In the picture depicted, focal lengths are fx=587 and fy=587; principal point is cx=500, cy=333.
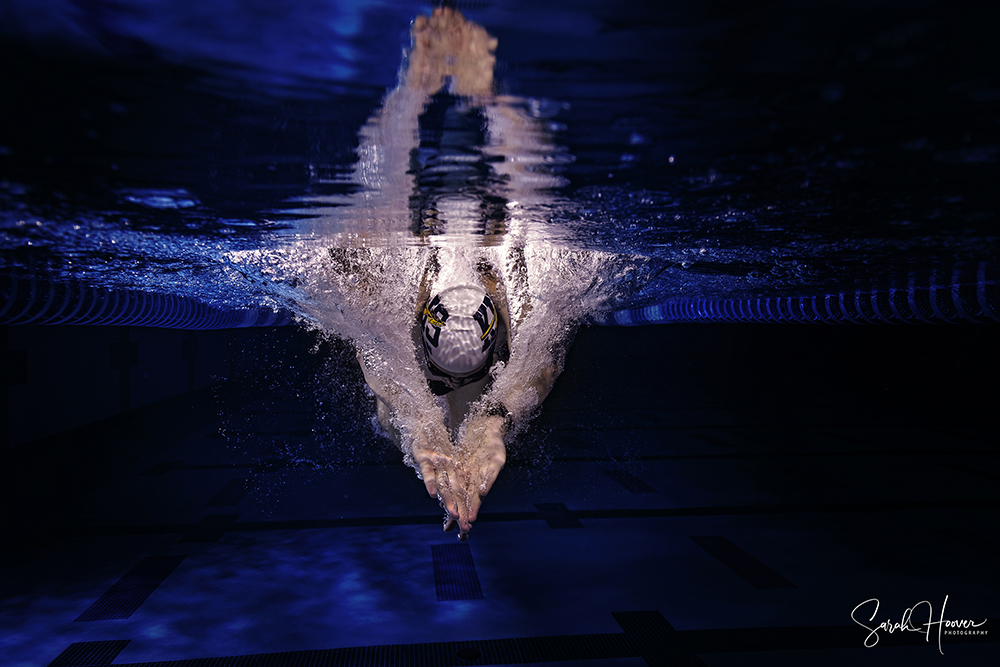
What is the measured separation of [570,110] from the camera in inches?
64.2

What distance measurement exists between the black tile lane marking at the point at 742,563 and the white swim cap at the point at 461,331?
179 cm

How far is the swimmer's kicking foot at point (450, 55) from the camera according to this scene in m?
1.16

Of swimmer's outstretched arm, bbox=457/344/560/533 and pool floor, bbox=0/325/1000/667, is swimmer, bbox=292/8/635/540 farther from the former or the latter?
pool floor, bbox=0/325/1000/667

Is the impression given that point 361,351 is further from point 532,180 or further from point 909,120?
point 909,120

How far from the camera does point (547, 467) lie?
570 cm

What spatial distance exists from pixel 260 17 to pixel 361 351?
3.96m

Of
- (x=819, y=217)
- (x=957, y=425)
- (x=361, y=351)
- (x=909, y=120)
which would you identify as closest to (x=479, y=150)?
(x=909, y=120)

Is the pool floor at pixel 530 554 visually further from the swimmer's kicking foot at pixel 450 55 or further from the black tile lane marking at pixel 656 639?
the swimmer's kicking foot at pixel 450 55

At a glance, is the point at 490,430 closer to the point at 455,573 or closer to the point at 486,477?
the point at 486,477

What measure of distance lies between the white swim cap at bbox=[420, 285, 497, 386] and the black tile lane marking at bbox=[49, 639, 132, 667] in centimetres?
199

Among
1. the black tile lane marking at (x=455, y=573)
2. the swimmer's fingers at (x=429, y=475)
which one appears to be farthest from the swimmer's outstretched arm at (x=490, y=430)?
the black tile lane marking at (x=455, y=573)

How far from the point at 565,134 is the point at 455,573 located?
2475mm

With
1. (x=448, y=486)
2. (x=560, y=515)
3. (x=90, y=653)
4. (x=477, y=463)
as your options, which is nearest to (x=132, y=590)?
(x=90, y=653)

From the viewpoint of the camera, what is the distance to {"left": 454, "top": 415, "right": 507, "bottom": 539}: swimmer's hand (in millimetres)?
2717
